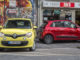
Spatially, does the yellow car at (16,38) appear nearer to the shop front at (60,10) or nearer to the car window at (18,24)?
the car window at (18,24)

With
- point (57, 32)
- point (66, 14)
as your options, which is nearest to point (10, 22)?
point (57, 32)

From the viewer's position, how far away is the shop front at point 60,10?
A: 18.4m

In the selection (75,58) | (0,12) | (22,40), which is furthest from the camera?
(0,12)

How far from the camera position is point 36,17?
18.8m

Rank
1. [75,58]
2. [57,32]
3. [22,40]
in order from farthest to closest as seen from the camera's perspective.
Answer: [57,32] → [22,40] → [75,58]

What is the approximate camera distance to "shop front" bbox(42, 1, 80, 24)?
18.4 metres

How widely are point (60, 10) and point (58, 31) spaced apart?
6.65 metres

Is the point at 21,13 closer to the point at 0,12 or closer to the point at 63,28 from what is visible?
the point at 0,12

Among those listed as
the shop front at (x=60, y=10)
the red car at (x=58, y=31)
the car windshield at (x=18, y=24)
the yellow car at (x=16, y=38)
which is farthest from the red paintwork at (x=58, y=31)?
the shop front at (x=60, y=10)

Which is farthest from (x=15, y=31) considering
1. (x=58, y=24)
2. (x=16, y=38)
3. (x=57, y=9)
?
(x=57, y=9)

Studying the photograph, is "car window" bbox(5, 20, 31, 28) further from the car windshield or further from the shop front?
the shop front

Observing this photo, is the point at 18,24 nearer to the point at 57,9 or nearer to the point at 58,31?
the point at 58,31

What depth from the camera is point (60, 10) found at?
18.9 metres

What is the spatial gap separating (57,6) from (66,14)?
1.37m
